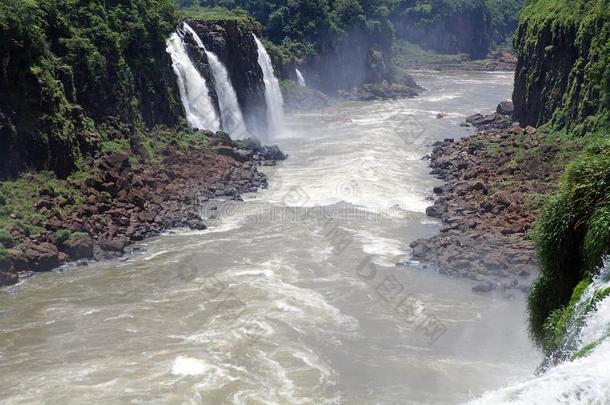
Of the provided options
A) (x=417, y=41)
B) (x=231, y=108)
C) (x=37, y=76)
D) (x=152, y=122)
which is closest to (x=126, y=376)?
(x=37, y=76)

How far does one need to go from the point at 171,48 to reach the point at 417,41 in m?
82.8

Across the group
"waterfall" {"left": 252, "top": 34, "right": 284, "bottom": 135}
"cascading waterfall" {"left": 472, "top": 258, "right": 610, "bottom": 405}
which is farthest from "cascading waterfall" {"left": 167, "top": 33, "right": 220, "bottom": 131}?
"cascading waterfall" {"left": 472, "top": 258, "right": 610, "bottom": 405}

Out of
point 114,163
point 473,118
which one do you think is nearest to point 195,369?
point 114,163

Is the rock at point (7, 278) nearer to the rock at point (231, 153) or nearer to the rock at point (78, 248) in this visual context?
the rock at point (78, 248)

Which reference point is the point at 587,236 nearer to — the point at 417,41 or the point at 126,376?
the point at 126,376

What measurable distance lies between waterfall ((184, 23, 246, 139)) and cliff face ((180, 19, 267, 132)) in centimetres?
97

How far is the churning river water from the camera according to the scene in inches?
804

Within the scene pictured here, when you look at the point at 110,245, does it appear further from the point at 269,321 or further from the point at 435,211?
the point at 435,211

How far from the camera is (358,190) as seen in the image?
40.9 meters

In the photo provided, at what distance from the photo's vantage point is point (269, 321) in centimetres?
2442

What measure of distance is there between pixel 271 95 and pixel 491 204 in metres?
31.1

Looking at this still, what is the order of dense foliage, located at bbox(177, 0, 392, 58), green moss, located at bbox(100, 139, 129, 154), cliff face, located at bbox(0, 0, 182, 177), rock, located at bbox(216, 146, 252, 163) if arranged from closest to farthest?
cliff face, located at bbox(0, 0, 182, 177), green moss, located at bbox(100, 139, 129, 154), rock, located at bbox(216, 146, 252, 163), dense foliage, located at bbox(177, 0, 392, 58)

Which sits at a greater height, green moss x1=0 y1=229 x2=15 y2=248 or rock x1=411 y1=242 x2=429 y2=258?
green moss x1=0 y1=229 x2=15 y2=248

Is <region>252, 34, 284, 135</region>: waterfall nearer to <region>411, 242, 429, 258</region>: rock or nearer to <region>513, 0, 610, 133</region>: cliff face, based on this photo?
<region>513, 0, 610, 133</region>: cliff face
